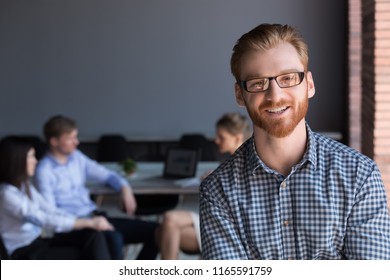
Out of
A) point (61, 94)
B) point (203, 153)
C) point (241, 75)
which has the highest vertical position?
point (241, 75)

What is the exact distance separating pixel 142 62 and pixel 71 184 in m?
4.45

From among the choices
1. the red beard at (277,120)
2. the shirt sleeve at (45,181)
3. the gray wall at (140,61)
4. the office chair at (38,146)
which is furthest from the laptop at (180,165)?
the red beard at (277,120)

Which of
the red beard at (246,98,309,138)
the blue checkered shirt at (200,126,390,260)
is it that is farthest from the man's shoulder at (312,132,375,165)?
the red beard at (246,98,309,138)

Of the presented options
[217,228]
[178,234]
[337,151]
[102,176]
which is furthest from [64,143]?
[337,151]

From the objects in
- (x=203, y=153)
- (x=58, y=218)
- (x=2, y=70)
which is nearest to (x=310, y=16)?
(x=203, y=153)

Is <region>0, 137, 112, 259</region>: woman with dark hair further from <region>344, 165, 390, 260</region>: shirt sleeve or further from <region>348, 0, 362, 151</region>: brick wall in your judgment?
<region>348, 0, 362, 151</region>: brick wall

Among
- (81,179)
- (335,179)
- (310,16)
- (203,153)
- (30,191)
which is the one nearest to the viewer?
(335,179)

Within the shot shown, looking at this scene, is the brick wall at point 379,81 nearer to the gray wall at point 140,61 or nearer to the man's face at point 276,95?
the man's face at point 276,95

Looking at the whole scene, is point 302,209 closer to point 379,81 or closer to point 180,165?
point 379,81

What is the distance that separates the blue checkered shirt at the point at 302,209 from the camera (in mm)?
1778

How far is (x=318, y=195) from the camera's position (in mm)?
1813

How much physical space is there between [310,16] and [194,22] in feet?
5.14

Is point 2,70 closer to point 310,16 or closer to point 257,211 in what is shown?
point 310,16

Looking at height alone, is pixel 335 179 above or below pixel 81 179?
above
